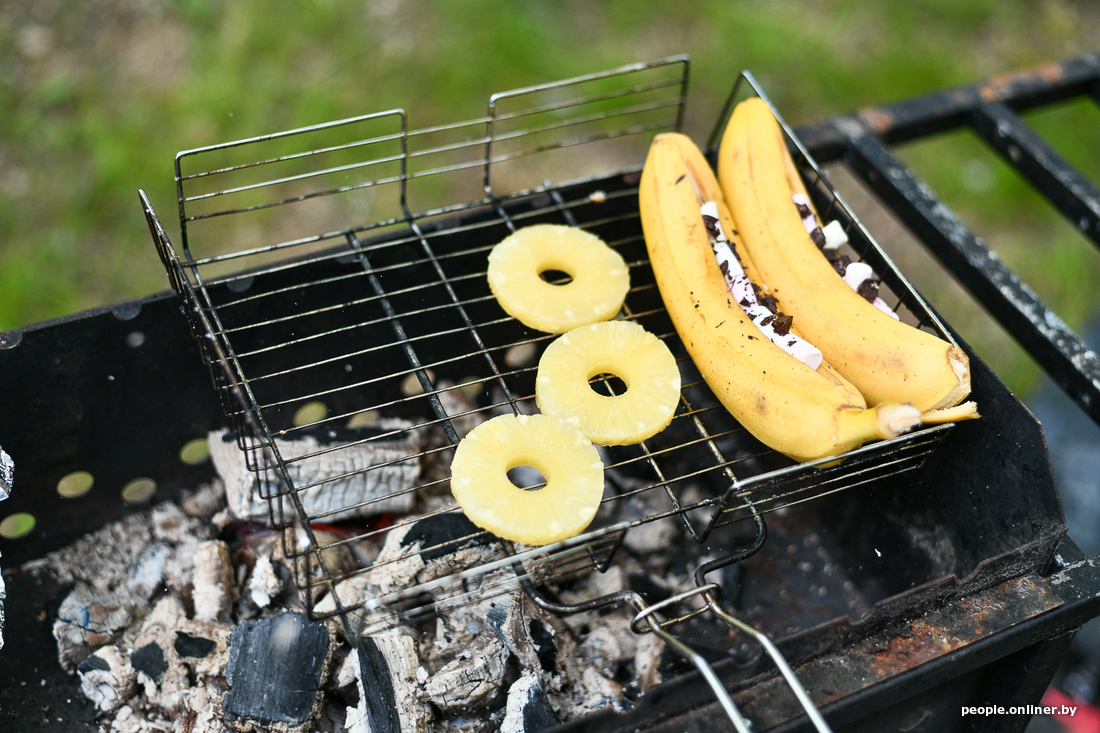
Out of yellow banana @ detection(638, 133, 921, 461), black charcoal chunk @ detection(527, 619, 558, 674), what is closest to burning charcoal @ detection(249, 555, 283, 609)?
black charcoal chunk @ detection(527, 619, 558, 674)

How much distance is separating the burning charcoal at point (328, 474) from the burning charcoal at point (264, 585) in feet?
0.59

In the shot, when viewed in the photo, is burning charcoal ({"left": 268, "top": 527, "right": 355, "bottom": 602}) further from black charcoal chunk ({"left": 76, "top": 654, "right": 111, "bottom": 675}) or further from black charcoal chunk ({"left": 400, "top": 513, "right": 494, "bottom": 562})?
black charcoal chunk ({"left": 76, "top": 654, "right": 111, "bottom": 675})

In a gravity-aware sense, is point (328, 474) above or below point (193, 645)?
above

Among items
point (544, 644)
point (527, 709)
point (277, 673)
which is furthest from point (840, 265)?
point (277, 673)

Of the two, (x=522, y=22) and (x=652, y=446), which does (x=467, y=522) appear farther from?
(x=522, y=22)

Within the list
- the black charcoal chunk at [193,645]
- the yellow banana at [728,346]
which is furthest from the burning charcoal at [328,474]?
the yellow banana at [728,346]

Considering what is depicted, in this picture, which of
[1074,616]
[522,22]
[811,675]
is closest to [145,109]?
[522,22]

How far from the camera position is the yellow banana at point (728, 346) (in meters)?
2.08

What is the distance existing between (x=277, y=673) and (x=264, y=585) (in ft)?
1.11

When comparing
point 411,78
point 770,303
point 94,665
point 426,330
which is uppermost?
point 411,78

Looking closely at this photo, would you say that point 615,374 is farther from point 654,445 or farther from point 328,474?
point 328,474

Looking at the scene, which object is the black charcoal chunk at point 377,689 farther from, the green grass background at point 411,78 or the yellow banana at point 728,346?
the green grass background at point 411,78

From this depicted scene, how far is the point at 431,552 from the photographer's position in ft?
8.15

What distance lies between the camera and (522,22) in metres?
5.43
